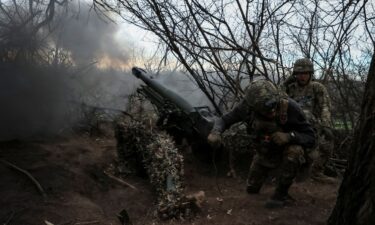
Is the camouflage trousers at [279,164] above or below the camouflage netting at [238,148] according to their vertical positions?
below

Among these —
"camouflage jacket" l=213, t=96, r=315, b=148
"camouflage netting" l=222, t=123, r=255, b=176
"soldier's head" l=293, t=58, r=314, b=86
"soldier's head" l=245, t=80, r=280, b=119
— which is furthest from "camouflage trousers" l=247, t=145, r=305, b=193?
"soldier's head" l=293, t=58, r=314, b=86

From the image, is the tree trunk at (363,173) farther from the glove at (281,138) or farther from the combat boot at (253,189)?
the combat boot at (253,189)

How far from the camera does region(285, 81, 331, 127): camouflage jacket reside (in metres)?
6.73

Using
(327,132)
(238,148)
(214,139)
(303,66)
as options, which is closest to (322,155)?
(327,132)

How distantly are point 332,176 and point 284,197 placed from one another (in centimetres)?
221

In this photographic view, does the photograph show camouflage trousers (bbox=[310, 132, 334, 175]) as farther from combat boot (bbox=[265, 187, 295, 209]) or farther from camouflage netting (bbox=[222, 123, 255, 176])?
combat boot (bbox=[265, 187, 295, 209])

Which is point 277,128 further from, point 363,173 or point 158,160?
point 363,173

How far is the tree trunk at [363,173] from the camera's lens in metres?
2.81

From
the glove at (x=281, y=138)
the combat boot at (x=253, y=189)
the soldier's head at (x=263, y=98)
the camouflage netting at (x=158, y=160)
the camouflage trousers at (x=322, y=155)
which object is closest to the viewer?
the soldier's head at (x=263, y=98)

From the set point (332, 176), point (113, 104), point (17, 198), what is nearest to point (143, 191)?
point (17, 198)

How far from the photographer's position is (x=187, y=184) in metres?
Result: 7.06

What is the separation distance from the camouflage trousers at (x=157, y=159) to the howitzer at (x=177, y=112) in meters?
0.36

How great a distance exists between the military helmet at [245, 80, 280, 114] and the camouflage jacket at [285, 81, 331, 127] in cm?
172

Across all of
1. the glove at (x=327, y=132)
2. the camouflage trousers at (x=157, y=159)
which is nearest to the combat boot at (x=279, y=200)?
the camouflage trousers at (x=157, y=159)
